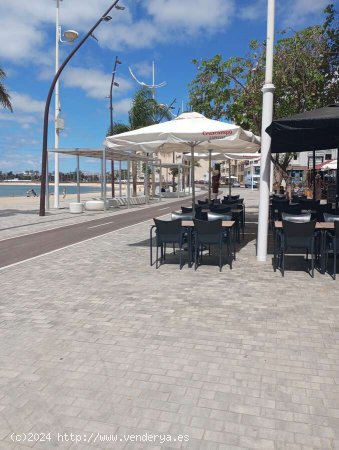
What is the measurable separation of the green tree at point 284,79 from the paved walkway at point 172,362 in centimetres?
802

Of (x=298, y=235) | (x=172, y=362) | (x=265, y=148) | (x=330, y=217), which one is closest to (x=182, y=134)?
(x=265, y=148)

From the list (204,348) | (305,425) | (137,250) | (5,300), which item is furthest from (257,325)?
(137,250)

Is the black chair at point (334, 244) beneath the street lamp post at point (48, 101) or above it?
beneath

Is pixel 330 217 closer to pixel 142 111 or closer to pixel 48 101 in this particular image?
pixel 48 101

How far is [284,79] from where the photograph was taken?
1243 centimetres

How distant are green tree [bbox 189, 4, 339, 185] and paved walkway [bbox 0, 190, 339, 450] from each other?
316 inches

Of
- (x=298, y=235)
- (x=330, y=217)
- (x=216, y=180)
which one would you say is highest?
(x=216, y=180)

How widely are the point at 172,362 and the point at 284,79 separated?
10.9 m

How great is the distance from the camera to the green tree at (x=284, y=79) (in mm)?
12508

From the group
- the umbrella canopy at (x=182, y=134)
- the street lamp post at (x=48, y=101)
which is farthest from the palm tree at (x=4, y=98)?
the umbrella canopy at (x=182, y=134)

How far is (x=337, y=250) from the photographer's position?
666 centimetres

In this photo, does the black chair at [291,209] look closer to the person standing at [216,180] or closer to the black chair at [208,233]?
the black chair at [208,233]

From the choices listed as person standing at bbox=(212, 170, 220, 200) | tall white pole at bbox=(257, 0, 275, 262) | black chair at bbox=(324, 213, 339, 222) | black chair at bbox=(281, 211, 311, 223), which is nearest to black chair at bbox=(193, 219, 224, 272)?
tall white pole at bbox=(257, 0, 275, 262)

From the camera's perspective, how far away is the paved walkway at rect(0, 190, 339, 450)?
107 inches
